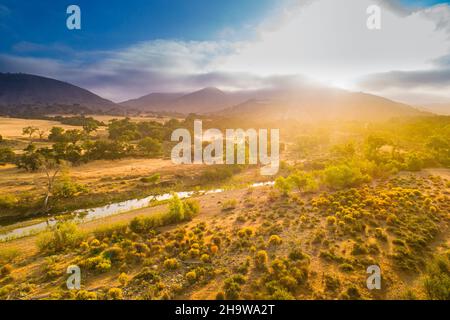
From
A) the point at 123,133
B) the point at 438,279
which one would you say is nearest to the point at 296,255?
the point at 438,279

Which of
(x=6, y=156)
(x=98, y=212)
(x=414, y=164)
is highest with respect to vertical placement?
(x=6, y=156)

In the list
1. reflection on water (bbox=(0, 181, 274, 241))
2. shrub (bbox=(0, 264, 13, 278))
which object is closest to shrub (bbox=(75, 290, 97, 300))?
shrub (bbox=(0, 264, 13, 278))

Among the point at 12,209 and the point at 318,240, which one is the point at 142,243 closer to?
the point at 318,240

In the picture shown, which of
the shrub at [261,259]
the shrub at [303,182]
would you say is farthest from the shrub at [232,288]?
the shrub at [303,182]

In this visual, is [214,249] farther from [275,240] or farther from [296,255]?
[296,255]

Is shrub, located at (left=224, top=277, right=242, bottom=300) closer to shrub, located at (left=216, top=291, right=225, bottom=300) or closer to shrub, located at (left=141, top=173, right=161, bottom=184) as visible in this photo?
shrub, located at (left=216, top=291, right=225, bottom=300)
